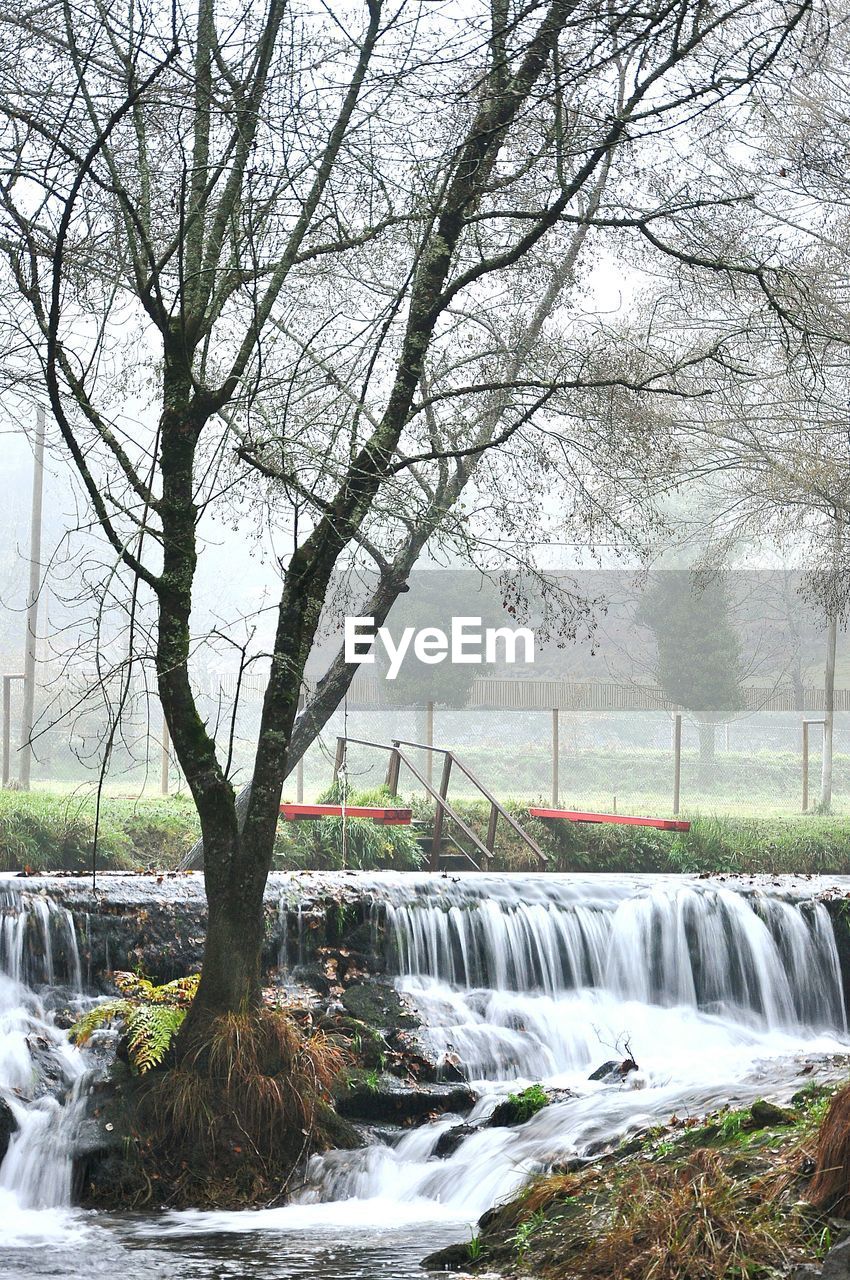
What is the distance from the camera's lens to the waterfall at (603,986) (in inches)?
334

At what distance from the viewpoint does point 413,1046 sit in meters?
9.05

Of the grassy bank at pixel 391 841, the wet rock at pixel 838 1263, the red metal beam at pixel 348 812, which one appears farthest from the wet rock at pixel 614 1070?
the red metal beam at pixel 348 812

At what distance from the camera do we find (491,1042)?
9594 millimetres

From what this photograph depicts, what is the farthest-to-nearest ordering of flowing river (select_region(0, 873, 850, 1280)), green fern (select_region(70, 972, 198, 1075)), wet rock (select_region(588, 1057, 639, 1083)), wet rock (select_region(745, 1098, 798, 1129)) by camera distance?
wet rock (select_region(588, 1057, 639, 1083)), green fern (select_region(70, 972, 198, 1075)), flowing river (select_region(0, 873, 850, 1280)), wet rock (select_region(745, 1098, 798, 1129))

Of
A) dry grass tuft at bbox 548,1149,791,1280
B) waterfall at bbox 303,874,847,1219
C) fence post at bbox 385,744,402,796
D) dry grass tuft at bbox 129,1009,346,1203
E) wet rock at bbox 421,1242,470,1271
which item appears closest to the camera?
dry grass tuft at bbox 548,1149,791,1280

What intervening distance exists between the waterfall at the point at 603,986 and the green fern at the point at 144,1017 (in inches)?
51.2

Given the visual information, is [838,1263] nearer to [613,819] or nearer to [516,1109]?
[516,1109]

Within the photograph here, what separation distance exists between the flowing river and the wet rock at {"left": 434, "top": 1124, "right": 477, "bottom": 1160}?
0.13 ft

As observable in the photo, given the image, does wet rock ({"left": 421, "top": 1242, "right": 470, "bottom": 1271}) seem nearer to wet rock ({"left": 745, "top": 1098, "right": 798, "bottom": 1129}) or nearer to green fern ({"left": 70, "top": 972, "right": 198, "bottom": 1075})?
wet rock ({"left": 745, "top": 1098, "right": 798, "bottom": 1129})

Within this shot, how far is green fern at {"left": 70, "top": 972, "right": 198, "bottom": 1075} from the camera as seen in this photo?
7543 mm

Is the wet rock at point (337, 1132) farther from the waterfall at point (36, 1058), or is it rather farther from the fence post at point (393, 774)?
the fence post at point (393, 774)

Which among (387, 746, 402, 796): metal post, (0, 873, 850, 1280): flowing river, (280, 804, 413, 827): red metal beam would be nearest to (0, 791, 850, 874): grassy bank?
(280, 804, 413, 827): red metal beam

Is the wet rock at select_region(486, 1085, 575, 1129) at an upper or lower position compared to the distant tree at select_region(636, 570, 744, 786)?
lower

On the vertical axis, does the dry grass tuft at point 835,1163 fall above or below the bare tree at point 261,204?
below
